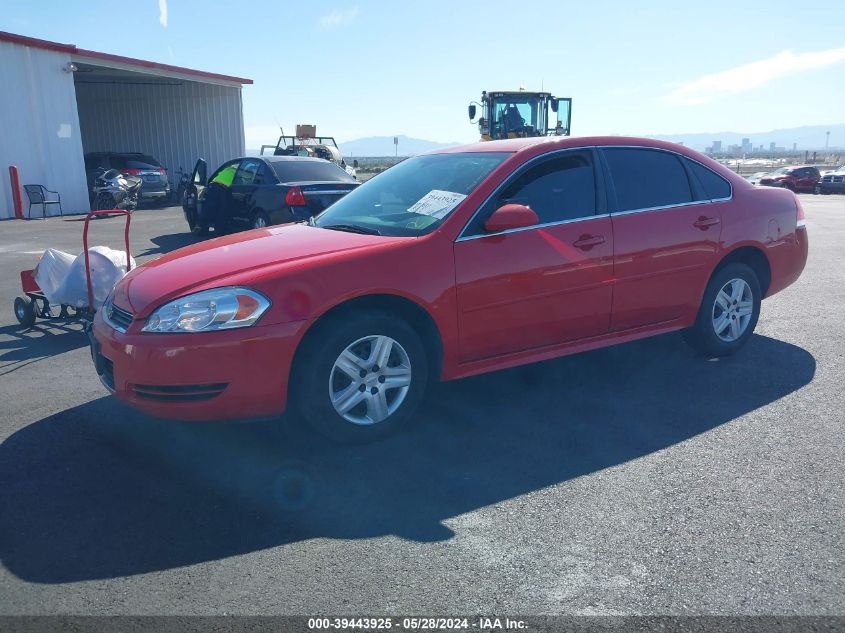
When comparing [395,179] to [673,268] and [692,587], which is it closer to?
[673,268]

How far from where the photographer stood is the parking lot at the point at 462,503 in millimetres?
2656

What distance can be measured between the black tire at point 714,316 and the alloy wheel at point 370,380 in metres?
2.48

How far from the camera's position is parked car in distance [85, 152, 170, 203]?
→ 22.3 m

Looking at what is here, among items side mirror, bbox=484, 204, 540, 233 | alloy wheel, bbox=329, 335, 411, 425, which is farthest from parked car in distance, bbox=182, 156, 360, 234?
alloy wheel, bbox=329, 335, 411, 425

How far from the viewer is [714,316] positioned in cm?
543

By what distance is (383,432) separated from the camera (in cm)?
401

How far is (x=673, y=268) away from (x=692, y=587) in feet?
9.17

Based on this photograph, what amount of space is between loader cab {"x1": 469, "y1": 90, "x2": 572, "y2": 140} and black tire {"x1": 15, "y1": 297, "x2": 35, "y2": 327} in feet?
45.2

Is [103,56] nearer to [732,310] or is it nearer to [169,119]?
[169,119]

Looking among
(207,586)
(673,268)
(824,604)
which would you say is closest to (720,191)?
(673,268)

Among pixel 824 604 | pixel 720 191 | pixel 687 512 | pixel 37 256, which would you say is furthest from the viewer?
pixel 37 256

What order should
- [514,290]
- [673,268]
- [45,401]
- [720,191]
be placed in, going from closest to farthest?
[514,290] → [45,401] → [673,268] → [720,191]

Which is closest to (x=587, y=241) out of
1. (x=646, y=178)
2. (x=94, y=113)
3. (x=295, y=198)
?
(x=646, y=178)

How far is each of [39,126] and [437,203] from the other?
62.3 ft
